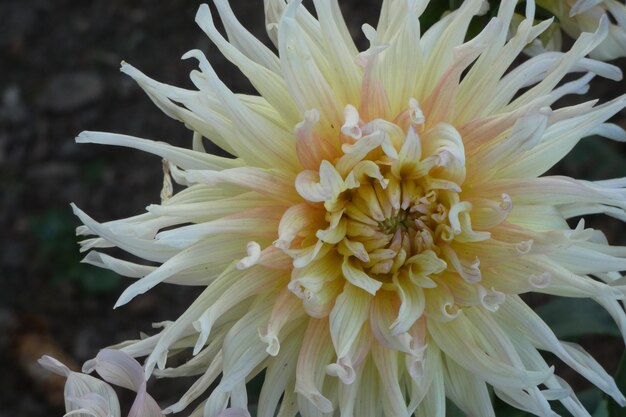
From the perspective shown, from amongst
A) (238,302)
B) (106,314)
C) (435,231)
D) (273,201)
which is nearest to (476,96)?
(435,231)

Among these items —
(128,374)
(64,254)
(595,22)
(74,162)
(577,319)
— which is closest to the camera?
(128,374)

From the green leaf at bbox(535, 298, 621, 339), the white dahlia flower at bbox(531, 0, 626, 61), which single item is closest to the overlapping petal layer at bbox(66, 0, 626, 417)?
the white dahlia flower at bbox(531, 0, 626, 61)

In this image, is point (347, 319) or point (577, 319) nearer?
point (347, 319)

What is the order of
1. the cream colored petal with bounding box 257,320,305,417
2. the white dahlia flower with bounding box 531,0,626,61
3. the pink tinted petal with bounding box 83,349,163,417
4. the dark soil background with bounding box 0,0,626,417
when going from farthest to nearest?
the dark soil background with bounding box 0,0,626,417
the white dahlia flower with bounding box 531,0,626,61
the cream colored petal with bounding box 257,320,305,417
the pink tinted petal with bounding box 83,349,163,417

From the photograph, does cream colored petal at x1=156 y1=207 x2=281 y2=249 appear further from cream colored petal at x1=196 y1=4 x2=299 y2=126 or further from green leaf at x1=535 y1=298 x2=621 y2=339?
green leaf at x1=535 y1=298 x2=621 y2=339

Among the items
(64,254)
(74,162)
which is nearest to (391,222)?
(64,254)

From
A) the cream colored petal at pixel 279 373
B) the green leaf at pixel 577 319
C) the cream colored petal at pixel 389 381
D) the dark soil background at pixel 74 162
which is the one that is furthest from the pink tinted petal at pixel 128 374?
the dark soil background at pixel 74 162

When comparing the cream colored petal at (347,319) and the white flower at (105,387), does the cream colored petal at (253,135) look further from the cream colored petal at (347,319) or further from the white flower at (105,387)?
the white flower at (105,387)

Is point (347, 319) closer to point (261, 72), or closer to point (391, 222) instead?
point (391, 222)
